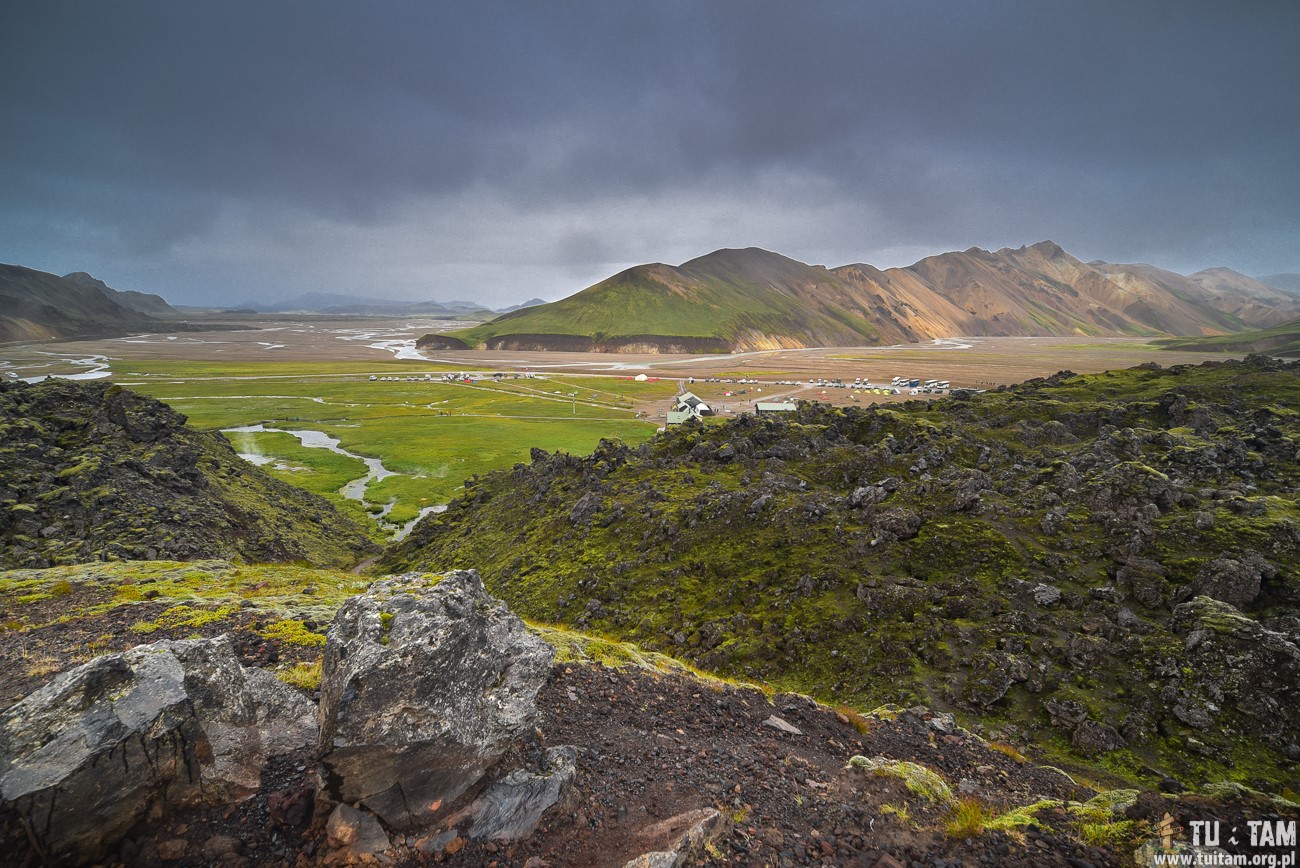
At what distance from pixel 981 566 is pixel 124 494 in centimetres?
4458

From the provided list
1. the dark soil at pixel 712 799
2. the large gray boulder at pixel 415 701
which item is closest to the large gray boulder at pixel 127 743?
the dark soil at pixel 712 799

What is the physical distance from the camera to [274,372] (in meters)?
176

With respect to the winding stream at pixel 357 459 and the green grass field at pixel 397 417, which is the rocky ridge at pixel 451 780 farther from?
the green grass field at pixel 397 417

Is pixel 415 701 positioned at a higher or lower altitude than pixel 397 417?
higher

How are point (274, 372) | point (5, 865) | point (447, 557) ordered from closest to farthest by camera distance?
point (5, 865) → point (447, 557) → point (274, 372)

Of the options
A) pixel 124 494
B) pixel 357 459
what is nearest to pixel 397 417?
pixel 357 459

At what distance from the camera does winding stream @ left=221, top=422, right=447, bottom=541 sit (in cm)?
5465

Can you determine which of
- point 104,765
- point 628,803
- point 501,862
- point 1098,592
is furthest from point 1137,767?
point 104,765

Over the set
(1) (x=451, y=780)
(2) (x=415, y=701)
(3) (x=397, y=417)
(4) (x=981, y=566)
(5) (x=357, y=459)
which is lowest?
(5) (x=357, y=459)

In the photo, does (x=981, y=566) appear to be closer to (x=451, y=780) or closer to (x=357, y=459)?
(x=451, y=780)

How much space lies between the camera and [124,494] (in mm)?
30219

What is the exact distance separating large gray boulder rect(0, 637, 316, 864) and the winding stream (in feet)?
144

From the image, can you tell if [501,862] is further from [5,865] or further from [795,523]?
[795,523]

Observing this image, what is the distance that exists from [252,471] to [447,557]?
26.0 metres
